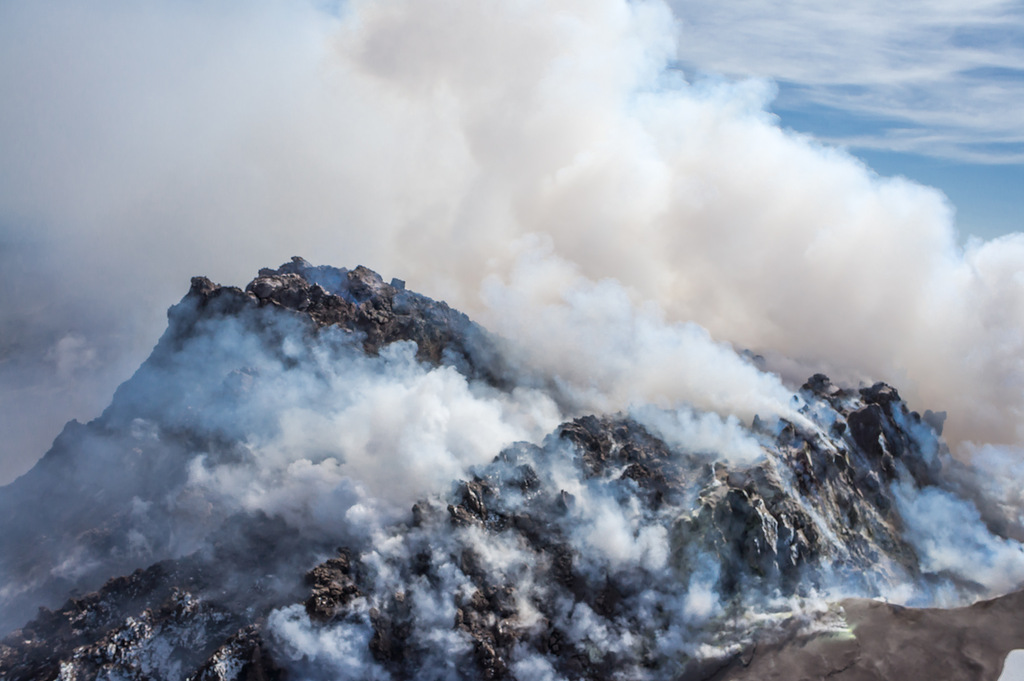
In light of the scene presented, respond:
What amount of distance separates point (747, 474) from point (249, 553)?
146ft

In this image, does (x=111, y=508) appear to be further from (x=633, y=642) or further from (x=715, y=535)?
(x=715, y=535)

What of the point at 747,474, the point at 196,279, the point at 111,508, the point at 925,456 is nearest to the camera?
the point at 747,474

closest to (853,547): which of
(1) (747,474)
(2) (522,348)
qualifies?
(1) (747,474)

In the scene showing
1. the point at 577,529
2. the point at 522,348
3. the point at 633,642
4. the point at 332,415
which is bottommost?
the point at 633,642

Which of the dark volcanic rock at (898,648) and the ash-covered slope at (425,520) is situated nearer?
the dark volcanic rock at (898,648)

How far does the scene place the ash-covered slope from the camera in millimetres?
50500

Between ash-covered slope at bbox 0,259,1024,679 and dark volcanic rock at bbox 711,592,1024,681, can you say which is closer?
dark volcanic rock at bbox 711,592,1024,681

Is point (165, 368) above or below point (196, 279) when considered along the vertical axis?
below

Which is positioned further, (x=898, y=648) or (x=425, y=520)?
(x=425, y=520)

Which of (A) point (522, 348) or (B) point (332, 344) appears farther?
(A) point (522, 348)

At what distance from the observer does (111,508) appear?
6631cm

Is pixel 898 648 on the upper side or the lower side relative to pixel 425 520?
lower

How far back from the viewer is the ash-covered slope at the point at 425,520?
50500mm

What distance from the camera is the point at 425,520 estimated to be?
56.6 metres
